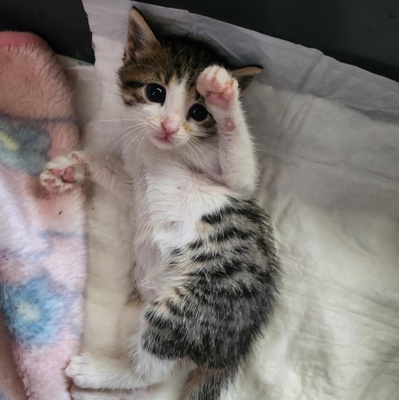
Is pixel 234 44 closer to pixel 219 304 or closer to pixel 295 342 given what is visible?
pixel 219 304

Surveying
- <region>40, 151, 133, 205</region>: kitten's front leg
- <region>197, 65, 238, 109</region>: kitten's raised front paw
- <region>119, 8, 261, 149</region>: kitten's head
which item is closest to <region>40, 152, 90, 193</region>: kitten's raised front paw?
<region>40, 151, 133, 205</region>: kitten's front leg

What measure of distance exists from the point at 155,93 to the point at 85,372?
671mm

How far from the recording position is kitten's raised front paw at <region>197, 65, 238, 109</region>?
1.10 m

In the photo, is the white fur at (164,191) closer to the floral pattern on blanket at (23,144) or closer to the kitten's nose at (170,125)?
the kitten's nose at (170,125)

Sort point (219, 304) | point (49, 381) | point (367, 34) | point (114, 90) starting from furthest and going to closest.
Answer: point (114, 90) < point (49, 381) < point (219, 304) < point (367, 34)

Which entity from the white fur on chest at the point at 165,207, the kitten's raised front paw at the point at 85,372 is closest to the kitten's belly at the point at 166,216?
the white fur on chest at the point at 165,207

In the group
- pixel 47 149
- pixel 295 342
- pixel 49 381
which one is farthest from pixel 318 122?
pixel 49 381

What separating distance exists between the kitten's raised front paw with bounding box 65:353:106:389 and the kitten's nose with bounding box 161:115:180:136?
58 centimetres

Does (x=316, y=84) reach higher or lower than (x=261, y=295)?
higher

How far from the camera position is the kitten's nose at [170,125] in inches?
46.0

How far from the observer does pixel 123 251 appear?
149cm

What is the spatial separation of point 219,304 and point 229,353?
11 centimetres

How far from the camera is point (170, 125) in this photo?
117 centimetres

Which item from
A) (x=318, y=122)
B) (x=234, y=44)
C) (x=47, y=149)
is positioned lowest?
(x=47, y=149)
